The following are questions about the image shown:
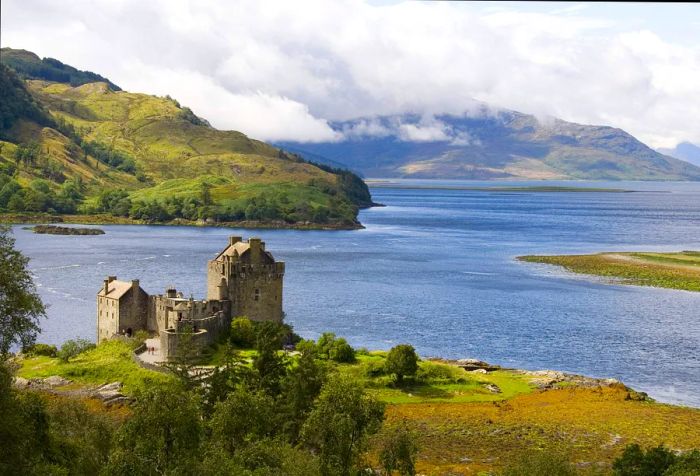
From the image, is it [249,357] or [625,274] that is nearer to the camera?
[249,357]

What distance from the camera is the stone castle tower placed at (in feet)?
247

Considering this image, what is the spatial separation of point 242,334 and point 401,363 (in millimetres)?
13481

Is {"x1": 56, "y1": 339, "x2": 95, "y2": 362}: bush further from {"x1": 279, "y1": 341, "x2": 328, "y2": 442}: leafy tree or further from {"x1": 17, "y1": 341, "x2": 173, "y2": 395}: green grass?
{"x1": 279, "y1": 341, "x2": 328, "y2": 442}: leafy tree

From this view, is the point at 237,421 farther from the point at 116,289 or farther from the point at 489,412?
the point at 116,289

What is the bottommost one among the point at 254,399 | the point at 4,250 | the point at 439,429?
the point at 439,429

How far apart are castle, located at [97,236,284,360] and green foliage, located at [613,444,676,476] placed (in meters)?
35.9

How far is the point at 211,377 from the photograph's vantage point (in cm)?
4775

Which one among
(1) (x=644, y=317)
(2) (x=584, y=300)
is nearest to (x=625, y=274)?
(2) (x=584, y=300)

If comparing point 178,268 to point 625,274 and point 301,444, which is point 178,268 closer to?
point 625,274

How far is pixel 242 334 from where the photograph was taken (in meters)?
72.1

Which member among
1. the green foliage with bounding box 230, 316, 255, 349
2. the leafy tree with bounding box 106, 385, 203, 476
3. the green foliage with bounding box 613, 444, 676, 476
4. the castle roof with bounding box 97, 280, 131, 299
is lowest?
the green foliage with bounding box 613, 444, 676, 476

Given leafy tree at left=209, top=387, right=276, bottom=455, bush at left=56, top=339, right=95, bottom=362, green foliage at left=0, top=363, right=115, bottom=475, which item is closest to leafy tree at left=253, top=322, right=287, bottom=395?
leafy tree at left=209, top=387, right=276, bottom=455

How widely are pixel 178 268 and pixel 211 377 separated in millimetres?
97428

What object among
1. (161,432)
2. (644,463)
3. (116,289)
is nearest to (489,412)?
(644,463)
